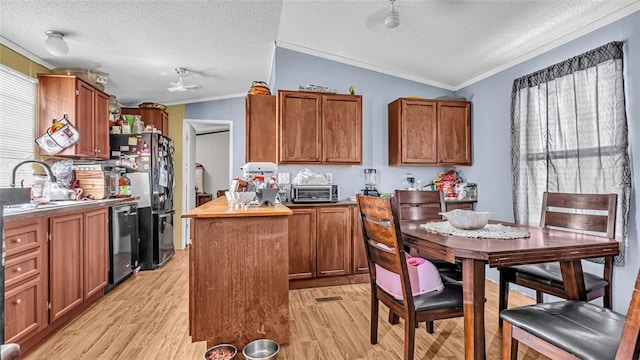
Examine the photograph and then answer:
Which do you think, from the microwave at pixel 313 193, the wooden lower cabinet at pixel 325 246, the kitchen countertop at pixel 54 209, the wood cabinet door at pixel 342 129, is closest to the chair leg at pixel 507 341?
the wooden lower cabinet at pixel 325 246

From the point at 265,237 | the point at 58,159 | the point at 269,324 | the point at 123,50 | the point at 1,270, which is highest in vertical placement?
the point at 123,50

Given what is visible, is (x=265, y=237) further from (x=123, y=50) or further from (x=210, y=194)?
(x=210, y=194)

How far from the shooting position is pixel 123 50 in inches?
122

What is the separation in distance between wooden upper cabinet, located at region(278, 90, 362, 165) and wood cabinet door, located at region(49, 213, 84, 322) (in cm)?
193

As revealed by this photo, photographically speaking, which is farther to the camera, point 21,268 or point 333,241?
point 333,241

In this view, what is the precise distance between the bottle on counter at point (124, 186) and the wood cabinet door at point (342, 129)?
7.68ft

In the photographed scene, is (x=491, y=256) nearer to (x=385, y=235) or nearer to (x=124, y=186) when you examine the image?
(x=385, y=235)

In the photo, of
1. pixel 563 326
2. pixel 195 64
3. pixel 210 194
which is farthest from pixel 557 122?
pixel 210 194

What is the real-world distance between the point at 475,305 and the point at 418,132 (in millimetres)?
2632

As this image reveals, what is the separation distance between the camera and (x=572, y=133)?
105 inches

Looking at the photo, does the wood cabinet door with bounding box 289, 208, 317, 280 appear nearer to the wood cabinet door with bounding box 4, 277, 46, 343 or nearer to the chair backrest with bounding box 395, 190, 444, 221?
the chair backrest with bounding box 395, 190, 444, 221

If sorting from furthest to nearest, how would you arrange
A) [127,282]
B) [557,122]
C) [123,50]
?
[127,282] < [123,50] < [557,122]

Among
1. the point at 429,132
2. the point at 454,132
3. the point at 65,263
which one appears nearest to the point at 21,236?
the point at 65,263

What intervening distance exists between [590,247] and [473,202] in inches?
91.4
